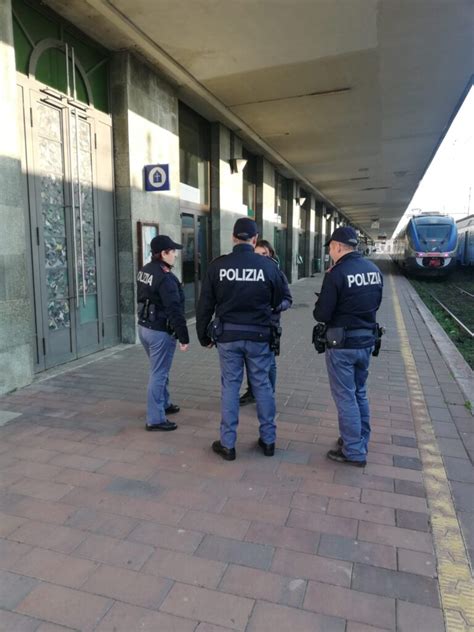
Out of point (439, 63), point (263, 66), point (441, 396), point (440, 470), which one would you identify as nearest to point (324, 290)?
point (440, 470)

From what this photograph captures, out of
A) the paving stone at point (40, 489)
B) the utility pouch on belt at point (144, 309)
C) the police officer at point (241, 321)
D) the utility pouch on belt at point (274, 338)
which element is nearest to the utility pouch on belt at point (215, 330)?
the police officer at point (241, 321)

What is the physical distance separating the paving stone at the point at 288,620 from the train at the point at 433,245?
20333mm

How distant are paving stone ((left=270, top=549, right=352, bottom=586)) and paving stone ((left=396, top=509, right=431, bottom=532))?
551 mm

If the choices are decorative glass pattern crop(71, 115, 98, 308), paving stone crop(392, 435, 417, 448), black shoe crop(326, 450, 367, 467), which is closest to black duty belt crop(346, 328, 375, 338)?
black shoe crop(326, 450, 367, 467)

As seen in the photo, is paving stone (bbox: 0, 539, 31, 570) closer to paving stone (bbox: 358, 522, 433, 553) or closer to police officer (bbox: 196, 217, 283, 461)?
police officer (bbox: 196, 217, 283, 461)

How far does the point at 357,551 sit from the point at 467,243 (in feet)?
81.2

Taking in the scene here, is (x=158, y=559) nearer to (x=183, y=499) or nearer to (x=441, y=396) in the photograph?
(x=183, y=499)

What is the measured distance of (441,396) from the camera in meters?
5.14

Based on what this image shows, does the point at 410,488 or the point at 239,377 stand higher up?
the point at 239,377

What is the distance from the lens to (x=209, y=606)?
213 cm

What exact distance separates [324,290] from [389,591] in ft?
6.30

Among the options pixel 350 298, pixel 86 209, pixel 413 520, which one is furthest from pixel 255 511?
pixel 86 209

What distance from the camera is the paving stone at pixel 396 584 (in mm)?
2205

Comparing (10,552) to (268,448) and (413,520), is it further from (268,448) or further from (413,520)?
(413,520)
